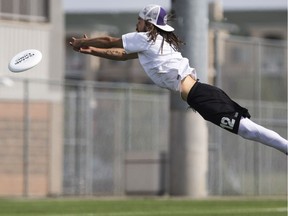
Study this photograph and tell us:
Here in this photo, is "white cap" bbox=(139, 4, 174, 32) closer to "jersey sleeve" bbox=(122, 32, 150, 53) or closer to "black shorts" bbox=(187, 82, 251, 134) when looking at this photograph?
"jersey sleeve" bbox=(122, 32, 150, 53)

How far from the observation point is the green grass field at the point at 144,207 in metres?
20.9

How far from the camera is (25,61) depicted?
15.3 m

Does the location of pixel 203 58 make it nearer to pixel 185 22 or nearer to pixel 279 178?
pixel 185 22

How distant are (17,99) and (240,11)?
78.1 metres

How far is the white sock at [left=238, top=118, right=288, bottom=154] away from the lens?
583 inches

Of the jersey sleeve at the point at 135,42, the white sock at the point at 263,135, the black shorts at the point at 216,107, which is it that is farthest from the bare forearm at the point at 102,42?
the white sock at the point at 263,135

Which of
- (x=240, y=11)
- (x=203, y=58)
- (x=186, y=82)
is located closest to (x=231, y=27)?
(x=240, y=11)

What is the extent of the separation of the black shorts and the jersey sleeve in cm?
83

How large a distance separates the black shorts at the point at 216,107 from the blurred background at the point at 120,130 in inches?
496

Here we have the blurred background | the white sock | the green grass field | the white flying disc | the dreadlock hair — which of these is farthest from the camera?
the blurred background

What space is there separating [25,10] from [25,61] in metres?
17.9

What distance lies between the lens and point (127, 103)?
33.8 meters

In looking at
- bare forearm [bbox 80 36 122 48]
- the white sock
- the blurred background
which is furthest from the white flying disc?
the blurred background

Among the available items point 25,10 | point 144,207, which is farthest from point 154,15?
point 25,10
